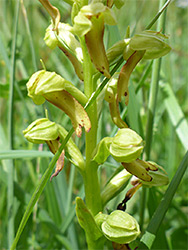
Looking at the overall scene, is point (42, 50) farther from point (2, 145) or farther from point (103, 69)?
point (103, 69)

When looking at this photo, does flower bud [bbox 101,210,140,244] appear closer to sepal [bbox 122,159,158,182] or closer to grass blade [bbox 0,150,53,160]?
sepal [bbox 122,159,158,182]

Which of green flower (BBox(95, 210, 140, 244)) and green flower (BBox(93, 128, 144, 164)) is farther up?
green flower (BBox(93, 128, 144, 164))

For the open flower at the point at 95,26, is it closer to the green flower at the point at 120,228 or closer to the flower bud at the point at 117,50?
the flower bud at the point at 117,50

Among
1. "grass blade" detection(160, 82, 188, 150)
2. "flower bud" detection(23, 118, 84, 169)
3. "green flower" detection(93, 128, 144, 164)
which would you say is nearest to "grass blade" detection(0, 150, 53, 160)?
"flower bud" detection(23, 118, 84, 169)

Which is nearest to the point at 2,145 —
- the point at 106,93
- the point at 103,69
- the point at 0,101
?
the point at 106,93

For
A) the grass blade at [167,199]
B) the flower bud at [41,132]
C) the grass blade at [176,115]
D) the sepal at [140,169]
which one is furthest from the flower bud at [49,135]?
the grass blade at [176,115]

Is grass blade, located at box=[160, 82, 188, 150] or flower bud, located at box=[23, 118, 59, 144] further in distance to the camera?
grass blade, located at box=[160, 82, 188, 150]

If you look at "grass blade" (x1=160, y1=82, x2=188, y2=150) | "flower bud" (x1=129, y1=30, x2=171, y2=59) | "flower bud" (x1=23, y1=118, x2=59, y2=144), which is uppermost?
"flower bud" (x1=129, y1=30, x2=171, y2=59)
